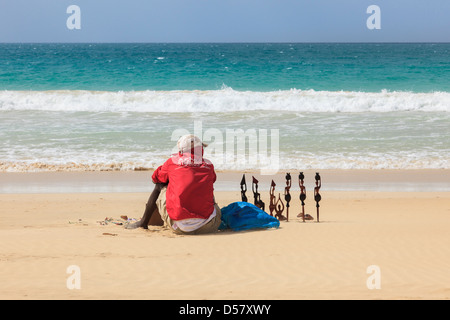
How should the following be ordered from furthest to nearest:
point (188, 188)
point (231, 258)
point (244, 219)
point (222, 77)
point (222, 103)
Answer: point (222, 77) → point (222, 103) → point (244, 219) → point (188, 188) → point (231, 258)

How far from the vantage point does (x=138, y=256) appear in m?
5.80

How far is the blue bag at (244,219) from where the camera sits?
23.2 feet

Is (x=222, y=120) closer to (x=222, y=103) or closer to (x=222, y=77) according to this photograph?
(x=222, y=103)

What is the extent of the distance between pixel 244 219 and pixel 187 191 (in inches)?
35.0

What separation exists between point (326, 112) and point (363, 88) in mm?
11946

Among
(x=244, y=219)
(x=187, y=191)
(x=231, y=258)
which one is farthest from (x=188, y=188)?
(x=231, y=258)

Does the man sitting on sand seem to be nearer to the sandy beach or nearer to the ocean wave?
the sandy beach

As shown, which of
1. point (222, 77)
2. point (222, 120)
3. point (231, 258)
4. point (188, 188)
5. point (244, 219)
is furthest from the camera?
point (222, 77)

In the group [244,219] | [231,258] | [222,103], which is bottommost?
[231,258]

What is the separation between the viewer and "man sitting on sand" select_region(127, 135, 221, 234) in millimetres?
6586

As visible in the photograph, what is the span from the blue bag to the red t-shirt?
0.42 meters

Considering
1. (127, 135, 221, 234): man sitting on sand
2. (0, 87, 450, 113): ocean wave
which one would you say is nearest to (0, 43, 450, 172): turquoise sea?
(0, 87, 450, 113): ocean wave

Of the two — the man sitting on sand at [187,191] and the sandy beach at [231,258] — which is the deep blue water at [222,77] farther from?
the man sitting on sand at [187,191]

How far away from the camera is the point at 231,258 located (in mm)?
5773
